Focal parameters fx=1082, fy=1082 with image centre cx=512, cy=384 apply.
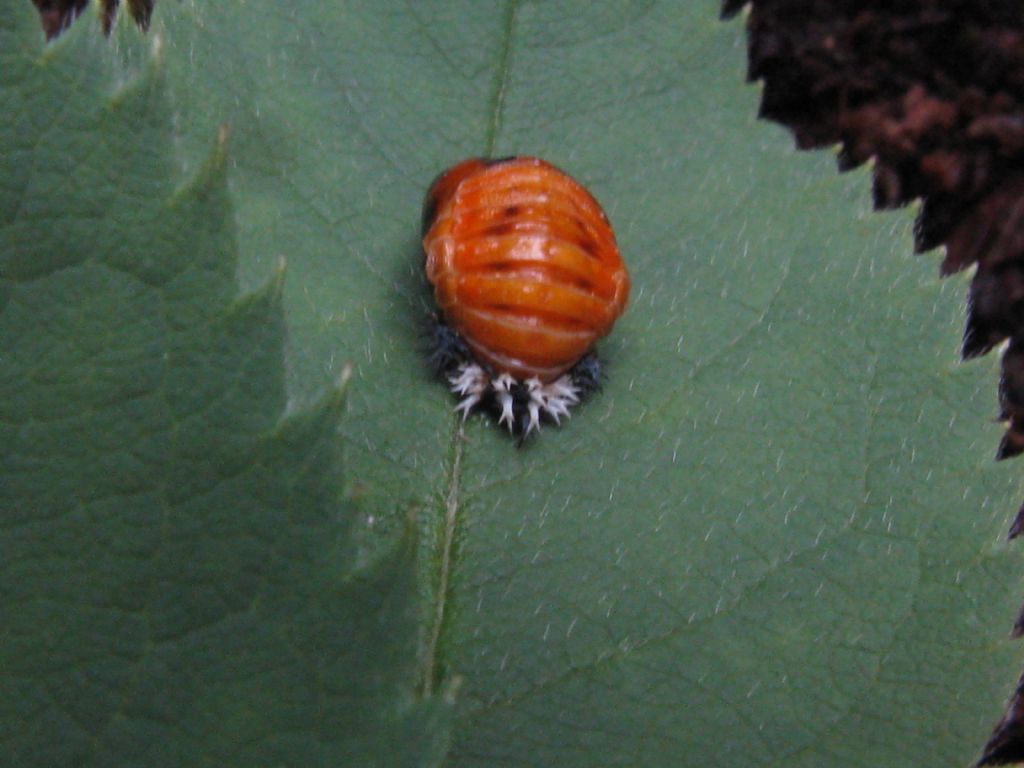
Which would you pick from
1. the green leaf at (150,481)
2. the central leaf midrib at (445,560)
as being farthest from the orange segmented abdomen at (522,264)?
the green leaf at (150,481)

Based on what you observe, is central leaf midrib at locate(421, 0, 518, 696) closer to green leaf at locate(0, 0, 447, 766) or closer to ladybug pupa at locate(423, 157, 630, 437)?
ladybug pupa at locate(423, 157, 630, 437)

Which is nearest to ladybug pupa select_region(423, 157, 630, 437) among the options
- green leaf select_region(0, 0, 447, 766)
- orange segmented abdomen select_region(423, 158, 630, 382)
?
orange segmented abdomen select_region(423, 158, 630, 382)

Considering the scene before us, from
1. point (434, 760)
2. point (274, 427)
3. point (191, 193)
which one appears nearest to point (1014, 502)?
point (434, 760)

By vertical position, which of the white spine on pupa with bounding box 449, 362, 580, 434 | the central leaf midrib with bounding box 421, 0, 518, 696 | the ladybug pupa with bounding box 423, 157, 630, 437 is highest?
the ladybug pupa with bounding box 423, 157, 630, 437

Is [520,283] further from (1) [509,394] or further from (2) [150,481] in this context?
(2) [150,481]

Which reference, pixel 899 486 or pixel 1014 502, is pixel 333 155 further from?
pixel 1014 502

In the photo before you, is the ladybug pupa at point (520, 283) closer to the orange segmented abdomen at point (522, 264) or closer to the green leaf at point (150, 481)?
the orange segmented abdomen at point (522, 264)

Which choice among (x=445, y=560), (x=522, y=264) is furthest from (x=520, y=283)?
(x=445, y=560)
